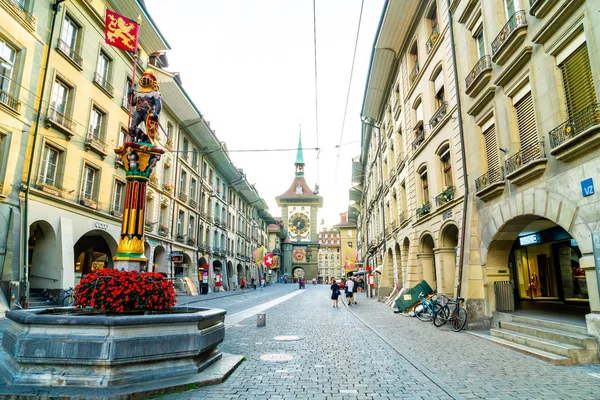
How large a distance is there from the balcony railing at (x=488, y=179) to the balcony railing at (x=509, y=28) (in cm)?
338

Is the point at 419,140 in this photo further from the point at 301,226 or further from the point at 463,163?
the point at 301,226

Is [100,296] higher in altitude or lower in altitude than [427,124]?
lower

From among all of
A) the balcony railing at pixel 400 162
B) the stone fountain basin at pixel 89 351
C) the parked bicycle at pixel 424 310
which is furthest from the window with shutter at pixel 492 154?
the stone fountain basin at pixel 89 351

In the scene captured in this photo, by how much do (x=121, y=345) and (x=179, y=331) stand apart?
883 millimetres

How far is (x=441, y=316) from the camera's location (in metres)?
12.4

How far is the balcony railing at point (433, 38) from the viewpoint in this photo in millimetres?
16141

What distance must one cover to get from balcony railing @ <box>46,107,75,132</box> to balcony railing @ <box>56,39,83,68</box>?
2719mm

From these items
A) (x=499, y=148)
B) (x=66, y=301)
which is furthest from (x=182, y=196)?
(x=499, y=148)

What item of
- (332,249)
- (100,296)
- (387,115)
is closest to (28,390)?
(100,296)

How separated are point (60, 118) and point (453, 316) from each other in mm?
17967

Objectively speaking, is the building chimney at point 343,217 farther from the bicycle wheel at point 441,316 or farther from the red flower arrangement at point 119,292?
the red flower arrangement at point 119,292

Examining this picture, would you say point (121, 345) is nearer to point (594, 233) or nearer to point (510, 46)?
point (594, 233)

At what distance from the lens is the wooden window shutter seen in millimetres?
7715

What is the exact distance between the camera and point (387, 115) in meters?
26.7
